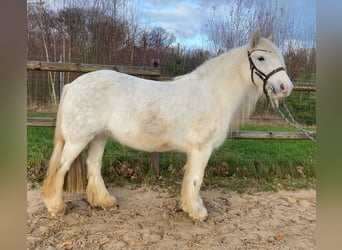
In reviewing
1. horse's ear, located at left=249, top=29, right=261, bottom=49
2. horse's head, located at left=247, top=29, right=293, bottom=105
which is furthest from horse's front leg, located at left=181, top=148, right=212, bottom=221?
horse's ear, located at left=249, top=29, right=261, bottom=49

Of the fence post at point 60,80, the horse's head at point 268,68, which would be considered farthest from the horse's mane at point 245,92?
the fence post at point 60,80

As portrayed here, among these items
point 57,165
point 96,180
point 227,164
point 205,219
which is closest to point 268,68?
point 205,219

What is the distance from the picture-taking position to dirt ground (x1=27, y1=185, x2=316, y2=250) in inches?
85.7

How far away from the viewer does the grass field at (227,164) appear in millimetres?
3143

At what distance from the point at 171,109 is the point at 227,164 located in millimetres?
1503

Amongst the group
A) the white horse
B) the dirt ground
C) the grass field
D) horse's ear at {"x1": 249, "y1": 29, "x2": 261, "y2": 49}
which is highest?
horse's ear at {"x1": 249, "y1": 29, "x2": 261, "y2": 49}

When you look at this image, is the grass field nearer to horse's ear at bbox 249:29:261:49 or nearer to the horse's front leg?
the horse's front leg

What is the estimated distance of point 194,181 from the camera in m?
2.44

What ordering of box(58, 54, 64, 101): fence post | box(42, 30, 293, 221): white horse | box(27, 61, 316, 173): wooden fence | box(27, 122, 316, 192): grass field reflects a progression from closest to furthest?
box(42, 30, 293, 221): white horse < box(27, 61, 316, 173): wooden fence < box(58, 54, 64, 101): fence post < box(27, 122, 316, 192): grass field

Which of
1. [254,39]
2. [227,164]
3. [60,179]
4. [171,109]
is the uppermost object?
[254,39]

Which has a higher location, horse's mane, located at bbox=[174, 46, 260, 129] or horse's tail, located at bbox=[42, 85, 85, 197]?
horse's mane, located at bbox=[174, 46, 260, 129]

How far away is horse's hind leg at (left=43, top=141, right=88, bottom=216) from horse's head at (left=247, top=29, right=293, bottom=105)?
1.46 meters

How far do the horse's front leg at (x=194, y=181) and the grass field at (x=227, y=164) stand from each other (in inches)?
30.8

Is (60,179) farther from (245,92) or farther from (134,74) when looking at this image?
(245,92)
